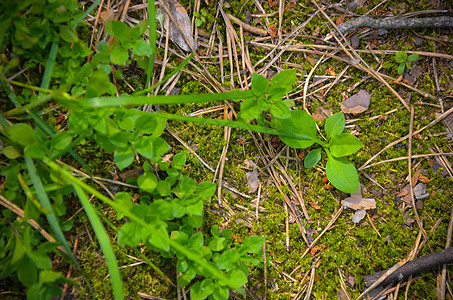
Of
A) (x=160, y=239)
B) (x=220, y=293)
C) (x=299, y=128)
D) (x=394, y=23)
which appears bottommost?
(x=220, y=293)

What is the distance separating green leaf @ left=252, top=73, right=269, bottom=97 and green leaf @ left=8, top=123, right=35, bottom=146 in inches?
50.2

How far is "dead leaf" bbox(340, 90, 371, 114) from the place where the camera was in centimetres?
233

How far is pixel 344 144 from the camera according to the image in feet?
7.16

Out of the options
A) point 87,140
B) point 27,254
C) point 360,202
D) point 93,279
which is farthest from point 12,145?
point 360,202

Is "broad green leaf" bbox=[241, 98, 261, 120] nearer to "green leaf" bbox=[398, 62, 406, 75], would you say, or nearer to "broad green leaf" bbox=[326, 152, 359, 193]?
"broad green leaf" bbox=[326, 152, 359, 193]

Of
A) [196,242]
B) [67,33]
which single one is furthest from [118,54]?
[196,242]

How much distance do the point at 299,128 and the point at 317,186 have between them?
1.51ft

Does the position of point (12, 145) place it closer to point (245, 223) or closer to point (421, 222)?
point (245, 223)

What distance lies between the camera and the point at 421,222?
2.27 metres

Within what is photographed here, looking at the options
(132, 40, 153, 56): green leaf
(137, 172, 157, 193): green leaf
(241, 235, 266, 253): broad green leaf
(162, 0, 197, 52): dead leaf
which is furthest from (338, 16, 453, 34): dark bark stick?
(137, 172, 157, 193): green leaf

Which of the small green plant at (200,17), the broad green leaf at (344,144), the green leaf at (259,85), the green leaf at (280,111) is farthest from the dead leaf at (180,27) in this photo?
the broad green leaf at (344,144)

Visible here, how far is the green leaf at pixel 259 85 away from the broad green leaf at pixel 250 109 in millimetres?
57

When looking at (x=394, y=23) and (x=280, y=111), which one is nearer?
(x=280, y=111)

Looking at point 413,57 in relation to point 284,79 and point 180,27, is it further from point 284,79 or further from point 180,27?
point 180,27
